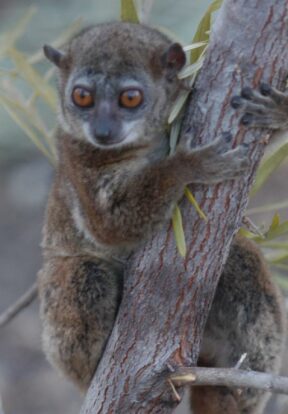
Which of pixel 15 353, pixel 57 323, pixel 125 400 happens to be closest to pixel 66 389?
pixel 15 353

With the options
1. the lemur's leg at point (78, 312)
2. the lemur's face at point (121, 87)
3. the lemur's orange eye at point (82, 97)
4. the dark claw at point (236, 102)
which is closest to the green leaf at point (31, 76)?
the lemur's face at point (121, 87)

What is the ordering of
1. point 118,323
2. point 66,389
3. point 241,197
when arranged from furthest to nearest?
point 66,389, point 118,323, point 241,197

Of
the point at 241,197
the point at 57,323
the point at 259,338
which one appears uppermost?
the point at 241,197

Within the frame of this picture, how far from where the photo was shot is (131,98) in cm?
389

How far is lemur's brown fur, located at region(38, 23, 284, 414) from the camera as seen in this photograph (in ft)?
12.4

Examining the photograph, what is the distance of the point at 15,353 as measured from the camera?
9422mm

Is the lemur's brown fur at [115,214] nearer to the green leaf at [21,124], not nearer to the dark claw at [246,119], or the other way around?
the green leaf at [21,124]

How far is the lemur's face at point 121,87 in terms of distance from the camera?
12.6 feet

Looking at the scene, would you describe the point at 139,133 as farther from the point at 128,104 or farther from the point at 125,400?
the point at 125,400

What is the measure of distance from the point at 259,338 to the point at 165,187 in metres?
1.02

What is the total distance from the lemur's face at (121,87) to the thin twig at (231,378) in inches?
43.0

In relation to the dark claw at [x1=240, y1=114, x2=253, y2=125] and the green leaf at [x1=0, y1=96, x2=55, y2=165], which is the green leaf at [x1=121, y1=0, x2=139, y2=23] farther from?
the dark claw at [x1=240, y1=114, x2=253, y2=125]

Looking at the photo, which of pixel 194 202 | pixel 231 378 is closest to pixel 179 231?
pixel 194 202

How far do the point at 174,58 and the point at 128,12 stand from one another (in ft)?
1.23
